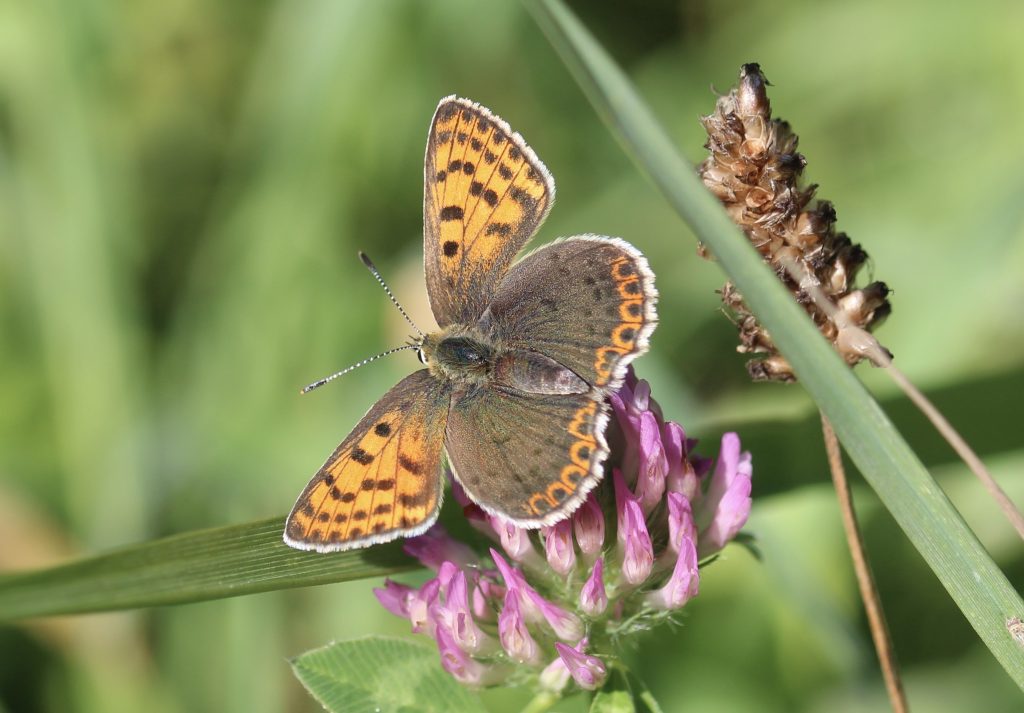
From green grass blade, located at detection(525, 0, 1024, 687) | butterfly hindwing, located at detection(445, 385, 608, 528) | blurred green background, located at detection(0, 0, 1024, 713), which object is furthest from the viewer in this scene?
blurred green background, located at detection(0, 0, 1024, 713)

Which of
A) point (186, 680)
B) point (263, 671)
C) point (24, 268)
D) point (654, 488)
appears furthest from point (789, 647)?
point (24, 268)

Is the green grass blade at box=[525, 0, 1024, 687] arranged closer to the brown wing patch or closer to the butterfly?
the butterfly

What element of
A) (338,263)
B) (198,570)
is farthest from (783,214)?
(338,263)

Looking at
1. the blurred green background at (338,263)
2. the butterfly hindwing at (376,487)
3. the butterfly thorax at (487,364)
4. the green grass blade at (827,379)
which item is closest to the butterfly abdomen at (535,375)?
the butterfly thorax at (487,364)

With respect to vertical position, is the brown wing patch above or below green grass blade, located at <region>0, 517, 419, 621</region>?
above

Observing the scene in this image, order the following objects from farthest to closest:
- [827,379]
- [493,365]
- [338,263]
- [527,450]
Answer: [338,263]
[493,365]
[527,450]
[827,379]

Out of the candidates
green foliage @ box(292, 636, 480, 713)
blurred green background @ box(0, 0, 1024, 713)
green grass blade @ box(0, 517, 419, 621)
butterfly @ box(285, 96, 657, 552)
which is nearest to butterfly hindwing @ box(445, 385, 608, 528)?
butterfly @ box(285, 96, 657, 552)

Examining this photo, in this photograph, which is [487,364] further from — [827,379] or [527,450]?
[827,379]

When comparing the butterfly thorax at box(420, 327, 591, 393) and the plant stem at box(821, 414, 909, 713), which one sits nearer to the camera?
the plant stem at box(821, 414, 909, 713)

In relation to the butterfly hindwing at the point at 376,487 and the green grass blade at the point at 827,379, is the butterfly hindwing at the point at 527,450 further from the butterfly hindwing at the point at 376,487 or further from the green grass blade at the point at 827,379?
the green grass blade at the point at 827,379
